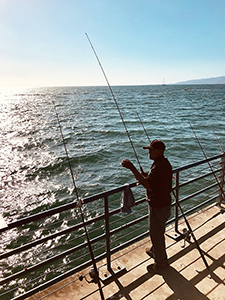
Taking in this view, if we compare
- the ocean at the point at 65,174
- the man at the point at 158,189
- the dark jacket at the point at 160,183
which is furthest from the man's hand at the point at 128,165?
the ocean at the point at 65,174

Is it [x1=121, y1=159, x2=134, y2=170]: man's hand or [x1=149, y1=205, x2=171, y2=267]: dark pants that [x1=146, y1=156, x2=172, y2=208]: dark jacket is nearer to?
[x1=149, y1=205, x2=171, y2=267]: dark pants

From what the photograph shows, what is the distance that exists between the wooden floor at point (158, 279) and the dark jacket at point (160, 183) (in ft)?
3.95

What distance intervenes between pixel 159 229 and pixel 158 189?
691mm

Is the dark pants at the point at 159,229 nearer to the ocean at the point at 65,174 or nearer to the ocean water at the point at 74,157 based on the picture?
the ocean at the point at 65,174

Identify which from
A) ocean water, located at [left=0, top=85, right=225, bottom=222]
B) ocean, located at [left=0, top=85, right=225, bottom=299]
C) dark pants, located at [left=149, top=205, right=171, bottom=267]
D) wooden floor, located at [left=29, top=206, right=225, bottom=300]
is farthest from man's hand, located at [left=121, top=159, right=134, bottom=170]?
ocean water, located at [left=0, top=85, right=225, bottom=222]

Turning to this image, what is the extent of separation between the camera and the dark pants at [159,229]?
310 centimetres

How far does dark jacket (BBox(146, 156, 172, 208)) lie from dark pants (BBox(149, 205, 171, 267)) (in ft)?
0.37

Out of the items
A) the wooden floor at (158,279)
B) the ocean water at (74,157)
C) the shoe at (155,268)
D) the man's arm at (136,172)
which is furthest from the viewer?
the ocean water at (74,157)

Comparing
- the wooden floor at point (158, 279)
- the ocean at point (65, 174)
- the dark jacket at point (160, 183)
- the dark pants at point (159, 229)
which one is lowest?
the ocean at point (65, 174)

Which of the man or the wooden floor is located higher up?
the man

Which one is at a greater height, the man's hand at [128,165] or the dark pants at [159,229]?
the man's hand at [128,165]

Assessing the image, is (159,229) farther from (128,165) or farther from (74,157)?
(74,157)

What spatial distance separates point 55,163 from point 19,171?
2313 millimetres

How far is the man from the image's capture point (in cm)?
284
